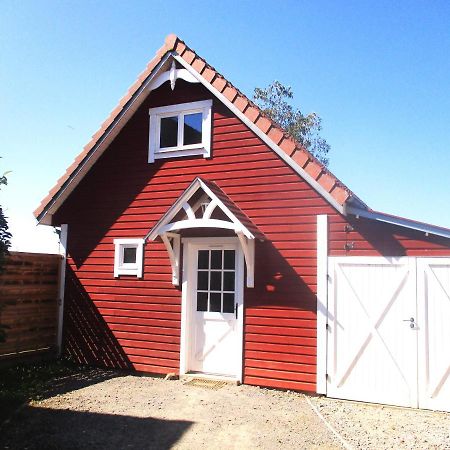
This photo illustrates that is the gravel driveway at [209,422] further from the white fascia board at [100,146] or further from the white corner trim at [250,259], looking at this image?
the white fascia board at [100,146]

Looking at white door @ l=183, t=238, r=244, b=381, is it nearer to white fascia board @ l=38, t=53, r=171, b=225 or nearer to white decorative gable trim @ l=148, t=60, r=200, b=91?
white fascia board @ l=38, t=53, r=171, b=225

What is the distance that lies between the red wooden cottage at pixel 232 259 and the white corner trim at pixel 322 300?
0.02 metres

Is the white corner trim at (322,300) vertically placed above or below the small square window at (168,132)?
below

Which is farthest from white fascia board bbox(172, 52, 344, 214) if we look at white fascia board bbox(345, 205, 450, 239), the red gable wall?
white fascia board bbox(345, 205, 450, 239)

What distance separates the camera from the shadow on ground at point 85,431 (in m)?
4.98

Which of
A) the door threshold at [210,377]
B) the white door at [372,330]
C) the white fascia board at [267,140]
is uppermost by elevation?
the white fascia board at [267,140]

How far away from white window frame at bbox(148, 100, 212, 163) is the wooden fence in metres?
3.22

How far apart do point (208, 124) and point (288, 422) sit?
5.27 m

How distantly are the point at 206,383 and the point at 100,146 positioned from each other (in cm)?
510

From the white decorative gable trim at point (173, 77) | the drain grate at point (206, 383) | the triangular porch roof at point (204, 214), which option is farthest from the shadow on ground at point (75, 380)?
the white decorative gable trim at point (173, 77)

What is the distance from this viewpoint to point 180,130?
28.4ft

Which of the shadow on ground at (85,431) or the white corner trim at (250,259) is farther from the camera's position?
the white corner trim at (250,259)

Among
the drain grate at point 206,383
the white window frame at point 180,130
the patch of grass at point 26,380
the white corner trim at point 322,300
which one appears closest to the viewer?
the patch of grass at point 26,380

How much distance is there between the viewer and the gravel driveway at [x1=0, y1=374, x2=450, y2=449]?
5082mm
